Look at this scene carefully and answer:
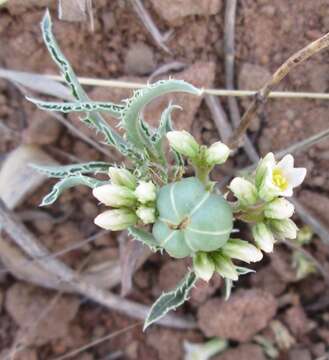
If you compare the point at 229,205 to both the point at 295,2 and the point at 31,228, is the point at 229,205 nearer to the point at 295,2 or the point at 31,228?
the point at 295,2

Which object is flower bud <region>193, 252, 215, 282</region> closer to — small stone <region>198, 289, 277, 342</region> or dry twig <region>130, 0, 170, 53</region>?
small stone <region>198, 289, 277, 342</region>

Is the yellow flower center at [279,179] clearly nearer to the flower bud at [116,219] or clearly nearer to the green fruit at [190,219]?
the green fruit at [190,219]

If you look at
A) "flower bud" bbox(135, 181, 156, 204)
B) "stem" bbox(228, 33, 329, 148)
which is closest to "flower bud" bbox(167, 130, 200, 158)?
"flower bud" bbox(135, 181, 156, 204)

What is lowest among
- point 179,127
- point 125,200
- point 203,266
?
point 179,127

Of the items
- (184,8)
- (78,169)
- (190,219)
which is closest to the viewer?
(190,219)

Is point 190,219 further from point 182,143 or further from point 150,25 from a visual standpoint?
point 150,25

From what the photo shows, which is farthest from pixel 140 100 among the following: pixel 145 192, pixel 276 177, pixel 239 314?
pixel 239 314

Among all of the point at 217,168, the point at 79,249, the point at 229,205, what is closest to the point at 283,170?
the point at 229,205
